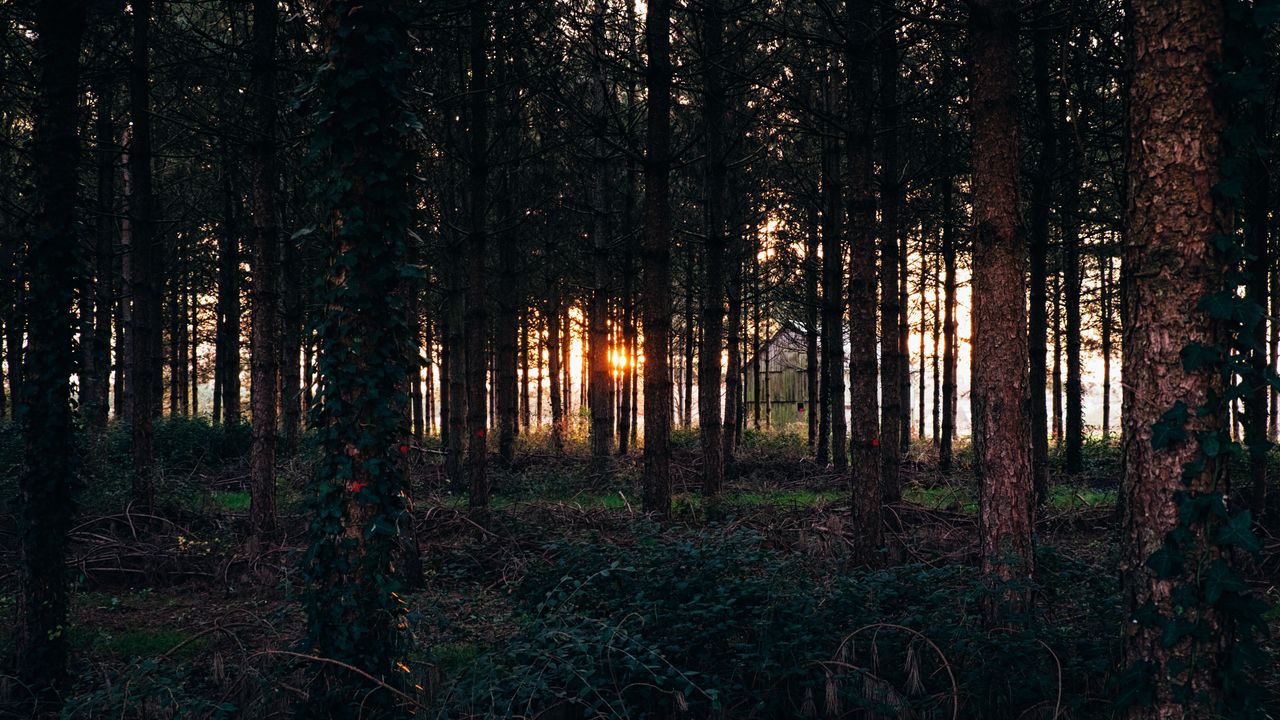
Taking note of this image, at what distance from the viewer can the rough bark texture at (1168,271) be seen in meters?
3.78

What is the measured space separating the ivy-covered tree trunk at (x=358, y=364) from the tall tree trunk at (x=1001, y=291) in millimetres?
4128

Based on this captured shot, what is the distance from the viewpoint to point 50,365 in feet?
19.7

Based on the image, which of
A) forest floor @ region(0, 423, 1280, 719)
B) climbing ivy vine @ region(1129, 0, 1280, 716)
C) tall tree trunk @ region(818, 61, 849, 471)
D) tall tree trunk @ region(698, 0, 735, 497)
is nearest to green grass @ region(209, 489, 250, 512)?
forest floor @ region(0, 423, 1280, 719)

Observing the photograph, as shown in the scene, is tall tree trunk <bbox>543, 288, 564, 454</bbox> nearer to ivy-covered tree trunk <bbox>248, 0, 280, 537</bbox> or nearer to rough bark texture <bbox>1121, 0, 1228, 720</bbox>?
ivy-covered tree trunk <bbox>248, 0, 280, 537</bbox>

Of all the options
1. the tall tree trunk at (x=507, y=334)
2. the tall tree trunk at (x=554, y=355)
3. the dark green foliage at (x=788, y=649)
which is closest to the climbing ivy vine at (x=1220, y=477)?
the dark green foliage at (x=788, y=649)

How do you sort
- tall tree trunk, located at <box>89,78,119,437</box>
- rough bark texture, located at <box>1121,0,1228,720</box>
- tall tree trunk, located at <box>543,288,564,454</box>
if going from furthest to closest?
tall tree trunk, located at <box>543,288,564,454</box>
tall tree trunk, located at <box>89,78,119,437</box>
rough bark texture, located at <box>1121,0,1228,720</box>

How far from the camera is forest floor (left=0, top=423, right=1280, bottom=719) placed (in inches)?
195

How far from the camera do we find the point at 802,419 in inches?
1554

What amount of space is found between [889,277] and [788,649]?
7.12 metres

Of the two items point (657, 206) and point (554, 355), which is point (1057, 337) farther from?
point (657, 206)

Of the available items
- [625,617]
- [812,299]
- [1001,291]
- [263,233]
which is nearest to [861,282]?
[1001,291]

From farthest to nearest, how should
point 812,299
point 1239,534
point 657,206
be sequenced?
point 812,299
point 657,206
point 1239,534

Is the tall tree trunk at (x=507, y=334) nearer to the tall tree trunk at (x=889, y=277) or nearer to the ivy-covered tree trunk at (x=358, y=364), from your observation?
the tall tree trunk at (x=889, y=277)

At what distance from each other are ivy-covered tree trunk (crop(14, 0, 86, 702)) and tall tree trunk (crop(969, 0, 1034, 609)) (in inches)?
273
